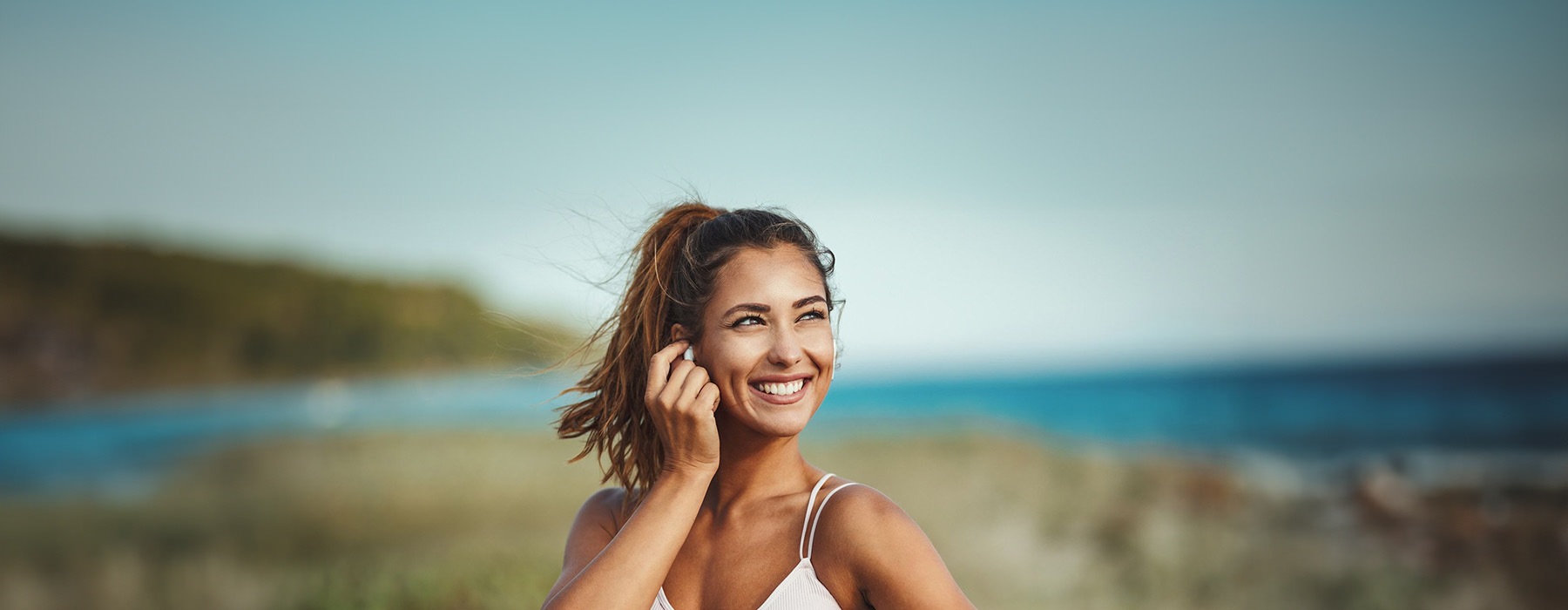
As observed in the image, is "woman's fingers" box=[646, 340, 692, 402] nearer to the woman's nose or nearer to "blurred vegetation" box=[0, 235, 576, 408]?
the woman's nose

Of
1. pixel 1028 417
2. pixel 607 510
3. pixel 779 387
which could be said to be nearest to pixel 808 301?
pixel 779 387

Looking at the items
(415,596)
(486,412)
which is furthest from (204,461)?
(415,596)

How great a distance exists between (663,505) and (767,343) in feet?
1.54

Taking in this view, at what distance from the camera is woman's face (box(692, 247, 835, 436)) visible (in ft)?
9.17

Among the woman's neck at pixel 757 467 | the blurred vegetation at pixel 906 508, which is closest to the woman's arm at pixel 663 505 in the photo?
the woman's neck at pixel 757 467

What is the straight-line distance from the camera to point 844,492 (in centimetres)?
273

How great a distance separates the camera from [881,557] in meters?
2.54

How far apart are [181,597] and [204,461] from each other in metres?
9.30

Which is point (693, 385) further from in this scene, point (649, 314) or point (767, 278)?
point (649, 314)

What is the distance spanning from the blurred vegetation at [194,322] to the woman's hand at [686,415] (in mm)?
23485

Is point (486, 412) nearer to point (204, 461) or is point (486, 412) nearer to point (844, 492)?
point (204, 461)

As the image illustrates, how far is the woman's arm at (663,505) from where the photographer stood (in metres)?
2.55

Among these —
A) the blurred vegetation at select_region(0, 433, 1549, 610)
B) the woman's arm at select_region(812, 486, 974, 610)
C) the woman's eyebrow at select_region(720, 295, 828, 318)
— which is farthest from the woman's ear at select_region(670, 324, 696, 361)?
the blurred vegetation at select_region(0, 433, 1549, 610)

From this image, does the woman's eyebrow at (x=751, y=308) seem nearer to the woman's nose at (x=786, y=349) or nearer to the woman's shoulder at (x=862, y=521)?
the woman's nose at (x=786, y=349)
